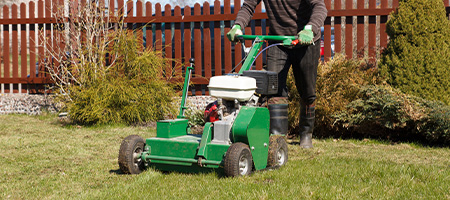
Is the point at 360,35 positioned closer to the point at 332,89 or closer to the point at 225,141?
the point at 332,89

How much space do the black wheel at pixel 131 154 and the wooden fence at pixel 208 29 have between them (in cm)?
417

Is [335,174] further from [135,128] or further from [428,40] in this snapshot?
[135,128]

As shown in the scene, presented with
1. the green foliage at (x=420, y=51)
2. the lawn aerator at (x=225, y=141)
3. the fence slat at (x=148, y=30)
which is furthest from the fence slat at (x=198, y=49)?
the lawn aerator at (x=225, y=141)

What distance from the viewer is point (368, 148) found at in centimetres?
566

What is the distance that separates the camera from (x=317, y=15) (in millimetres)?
4707

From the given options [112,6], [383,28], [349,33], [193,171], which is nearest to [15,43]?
[112,6]

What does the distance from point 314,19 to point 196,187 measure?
1978 mm

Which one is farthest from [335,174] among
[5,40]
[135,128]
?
[5,40]

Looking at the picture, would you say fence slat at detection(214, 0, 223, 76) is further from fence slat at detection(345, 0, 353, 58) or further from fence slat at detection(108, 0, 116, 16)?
fence slat at detection(345, 0, 353, 58)

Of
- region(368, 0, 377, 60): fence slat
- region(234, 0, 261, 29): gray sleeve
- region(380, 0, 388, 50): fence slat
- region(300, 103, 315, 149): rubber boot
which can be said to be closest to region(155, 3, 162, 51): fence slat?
region(368, 0, 377, 60): fence slat

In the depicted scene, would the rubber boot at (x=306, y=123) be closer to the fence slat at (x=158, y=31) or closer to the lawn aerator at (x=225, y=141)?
the lawn aerator at (x=225, y=141)

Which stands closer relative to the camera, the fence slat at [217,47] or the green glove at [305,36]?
Answer: the green glove at [305,36]

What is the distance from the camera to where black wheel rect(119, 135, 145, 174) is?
3928 millimetres

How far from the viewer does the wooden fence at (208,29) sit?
7.92 metres
